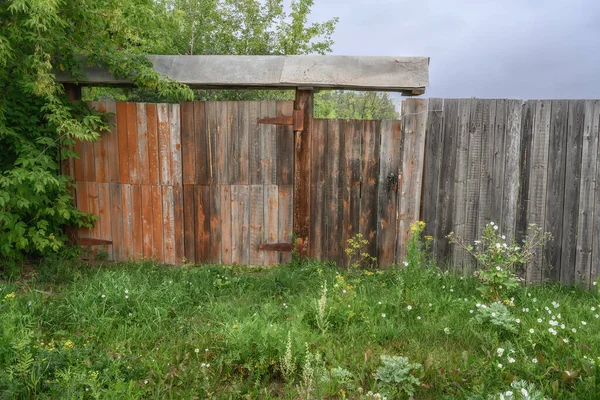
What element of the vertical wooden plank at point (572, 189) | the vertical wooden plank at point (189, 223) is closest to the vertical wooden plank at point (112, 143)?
the vertical wooden plank at point (189, 223)

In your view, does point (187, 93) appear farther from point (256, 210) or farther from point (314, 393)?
point (314, 393)

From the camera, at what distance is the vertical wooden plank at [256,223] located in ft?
20.0

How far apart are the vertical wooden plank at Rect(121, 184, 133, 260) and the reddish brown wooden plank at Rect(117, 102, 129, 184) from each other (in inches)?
5.9

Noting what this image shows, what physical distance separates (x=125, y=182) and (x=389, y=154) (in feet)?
11.4

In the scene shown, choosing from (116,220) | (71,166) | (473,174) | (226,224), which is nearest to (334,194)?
(226,224)

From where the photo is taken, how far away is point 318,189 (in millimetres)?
5988

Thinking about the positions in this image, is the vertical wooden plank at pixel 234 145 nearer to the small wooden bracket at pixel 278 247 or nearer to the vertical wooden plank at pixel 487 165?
the small wooden bracket at pixel 278 247

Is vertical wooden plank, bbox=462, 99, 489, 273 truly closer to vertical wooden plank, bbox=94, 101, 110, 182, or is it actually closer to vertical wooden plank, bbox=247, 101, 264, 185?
vertical wooden plank, bbox=247, 101, 264, 185

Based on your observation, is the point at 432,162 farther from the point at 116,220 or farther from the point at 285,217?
the point at 116,220

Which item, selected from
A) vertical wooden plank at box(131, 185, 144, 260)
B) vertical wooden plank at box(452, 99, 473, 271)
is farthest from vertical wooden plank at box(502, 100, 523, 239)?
vertical wooden plank at box(131, 185, 144, 260)

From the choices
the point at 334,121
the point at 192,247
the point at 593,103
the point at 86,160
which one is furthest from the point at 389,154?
the point at 86,160

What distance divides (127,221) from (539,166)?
5.24 metres

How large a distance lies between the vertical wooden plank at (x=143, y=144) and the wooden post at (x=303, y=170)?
1964 millimetres

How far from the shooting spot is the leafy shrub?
306cm
